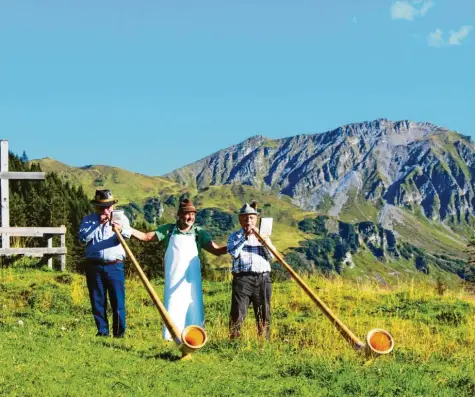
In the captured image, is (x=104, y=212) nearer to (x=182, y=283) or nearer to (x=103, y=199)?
(x=103, y=199)

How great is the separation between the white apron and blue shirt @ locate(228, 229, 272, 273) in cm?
68

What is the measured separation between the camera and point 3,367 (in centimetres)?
792

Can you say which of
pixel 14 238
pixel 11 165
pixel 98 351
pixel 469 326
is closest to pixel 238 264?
pixel 98 351

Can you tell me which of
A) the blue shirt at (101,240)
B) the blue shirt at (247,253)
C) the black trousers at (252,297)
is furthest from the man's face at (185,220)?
the black trousers at (252,297)

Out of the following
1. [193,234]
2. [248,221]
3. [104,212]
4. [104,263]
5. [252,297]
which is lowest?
[252,297]

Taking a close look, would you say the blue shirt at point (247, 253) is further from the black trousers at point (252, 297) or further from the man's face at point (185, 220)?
the man's face at point (185, 220)

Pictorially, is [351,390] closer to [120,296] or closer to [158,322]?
[120,296]

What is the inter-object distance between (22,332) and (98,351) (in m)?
2.28

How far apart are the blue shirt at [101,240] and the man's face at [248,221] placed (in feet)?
6.33

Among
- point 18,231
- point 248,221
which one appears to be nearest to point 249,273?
point 248,221

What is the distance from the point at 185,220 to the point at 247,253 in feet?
3.88

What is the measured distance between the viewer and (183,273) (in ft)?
35.7

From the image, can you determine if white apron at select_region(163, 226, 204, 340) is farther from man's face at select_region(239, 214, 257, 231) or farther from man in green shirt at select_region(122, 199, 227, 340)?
man's face at select_region(239, 214, 257, 231)

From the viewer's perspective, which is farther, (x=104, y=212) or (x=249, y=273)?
(x=104, y=212)
